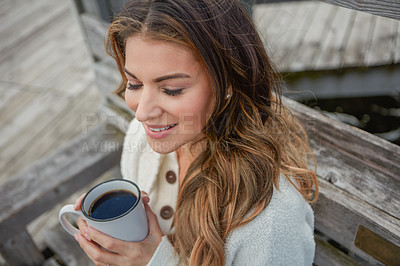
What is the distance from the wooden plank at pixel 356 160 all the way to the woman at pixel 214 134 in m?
0.10

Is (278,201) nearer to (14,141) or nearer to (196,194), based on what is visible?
(196,194)

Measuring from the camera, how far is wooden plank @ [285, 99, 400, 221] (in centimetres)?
89

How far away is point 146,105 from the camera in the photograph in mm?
804

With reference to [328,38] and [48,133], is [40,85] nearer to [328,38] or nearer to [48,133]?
[48,133]

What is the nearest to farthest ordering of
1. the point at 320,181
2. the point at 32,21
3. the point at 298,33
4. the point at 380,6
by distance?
1. the point at 380,6
2. the point at 320,181
3. the point at 298,33
4. the point at 32,21

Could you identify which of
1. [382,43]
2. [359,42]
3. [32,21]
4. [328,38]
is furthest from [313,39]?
[32,21]

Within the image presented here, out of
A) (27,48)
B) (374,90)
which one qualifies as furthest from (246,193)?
(27,48)

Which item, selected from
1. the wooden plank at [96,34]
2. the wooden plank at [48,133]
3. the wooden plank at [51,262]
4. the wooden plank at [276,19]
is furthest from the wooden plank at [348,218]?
the wooden plank at [48,133]

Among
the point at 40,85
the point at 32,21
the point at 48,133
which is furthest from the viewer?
the point at 32,21

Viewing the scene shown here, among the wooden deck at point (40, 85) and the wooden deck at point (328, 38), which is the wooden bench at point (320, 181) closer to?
the wooden deck at point (40, 85)

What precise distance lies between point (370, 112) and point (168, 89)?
1.77 metres

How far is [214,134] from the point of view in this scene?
0.90 m

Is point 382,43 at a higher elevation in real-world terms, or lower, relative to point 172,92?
lower

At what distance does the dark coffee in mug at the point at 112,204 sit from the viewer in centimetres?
86
